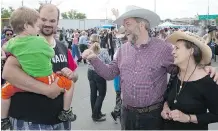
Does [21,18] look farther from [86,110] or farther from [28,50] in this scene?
[86,110]

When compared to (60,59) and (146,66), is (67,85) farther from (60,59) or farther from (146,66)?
(146,66)

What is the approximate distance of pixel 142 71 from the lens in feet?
9.91

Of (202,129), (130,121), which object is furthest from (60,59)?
(202,129)

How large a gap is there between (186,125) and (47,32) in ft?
5.00

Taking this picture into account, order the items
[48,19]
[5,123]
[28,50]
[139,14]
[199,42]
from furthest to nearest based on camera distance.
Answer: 1. [139,14]
2. [48,19]
3. [199,42]
4. [5,123]
5. [28,50]

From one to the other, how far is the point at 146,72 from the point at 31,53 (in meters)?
1.18

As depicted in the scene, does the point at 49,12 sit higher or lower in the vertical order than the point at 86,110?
higher

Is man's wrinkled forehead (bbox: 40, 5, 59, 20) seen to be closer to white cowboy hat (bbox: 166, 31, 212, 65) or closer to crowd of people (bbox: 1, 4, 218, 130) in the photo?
crowd of people (bbox: 1, 4, 218, 130)

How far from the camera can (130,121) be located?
313 centimetres

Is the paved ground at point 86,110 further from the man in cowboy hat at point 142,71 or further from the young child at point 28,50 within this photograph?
the young child at point 28,50

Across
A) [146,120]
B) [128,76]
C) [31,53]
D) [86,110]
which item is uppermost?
[31,53]

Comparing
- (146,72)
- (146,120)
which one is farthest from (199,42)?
(146,120)

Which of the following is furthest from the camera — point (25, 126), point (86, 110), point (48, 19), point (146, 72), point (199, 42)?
point (86, 110)

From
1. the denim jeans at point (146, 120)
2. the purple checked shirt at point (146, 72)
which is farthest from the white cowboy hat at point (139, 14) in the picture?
the denim jeans at point (146, 120)
